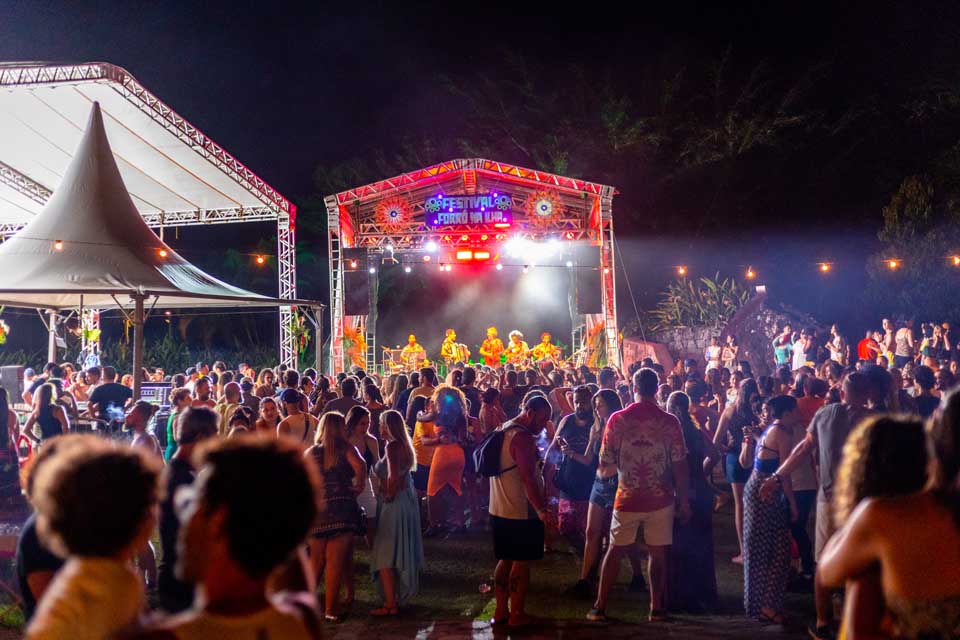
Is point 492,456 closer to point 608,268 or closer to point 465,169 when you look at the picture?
point 608,268

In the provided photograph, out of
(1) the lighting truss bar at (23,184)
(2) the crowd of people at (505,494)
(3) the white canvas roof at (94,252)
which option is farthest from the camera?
(1) the lighting truss bar at (23,184)

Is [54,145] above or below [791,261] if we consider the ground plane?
above

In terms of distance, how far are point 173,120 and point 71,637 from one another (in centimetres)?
1651

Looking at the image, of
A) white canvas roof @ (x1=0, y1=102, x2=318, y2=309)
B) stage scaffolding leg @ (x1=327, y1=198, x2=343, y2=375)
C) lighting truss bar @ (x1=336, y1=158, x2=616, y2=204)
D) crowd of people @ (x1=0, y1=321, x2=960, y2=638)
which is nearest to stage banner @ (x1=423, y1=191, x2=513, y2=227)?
lighting truss bar @ (x1=336, y1=158, x2=616, y2=204)

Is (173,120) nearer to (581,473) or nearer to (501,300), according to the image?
(581,473)

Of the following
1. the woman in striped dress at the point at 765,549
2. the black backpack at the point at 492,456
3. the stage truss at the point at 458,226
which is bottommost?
the woman in striped dress at the point at 765,549

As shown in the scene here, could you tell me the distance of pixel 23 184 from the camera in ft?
64.2

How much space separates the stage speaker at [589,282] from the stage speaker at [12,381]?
1242 centimetres

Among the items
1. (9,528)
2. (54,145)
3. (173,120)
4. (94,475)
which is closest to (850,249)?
(173,120)

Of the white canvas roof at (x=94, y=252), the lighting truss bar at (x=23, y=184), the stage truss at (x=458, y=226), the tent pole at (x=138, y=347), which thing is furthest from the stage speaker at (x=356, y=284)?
the tent pole at (x=138, y=347)

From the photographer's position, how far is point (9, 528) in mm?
7156

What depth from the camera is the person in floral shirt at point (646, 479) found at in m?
5.47

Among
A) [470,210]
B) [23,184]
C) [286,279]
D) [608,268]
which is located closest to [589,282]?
[608,268]

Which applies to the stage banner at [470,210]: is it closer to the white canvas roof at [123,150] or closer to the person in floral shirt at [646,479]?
the white canvas roof at [123,150]
